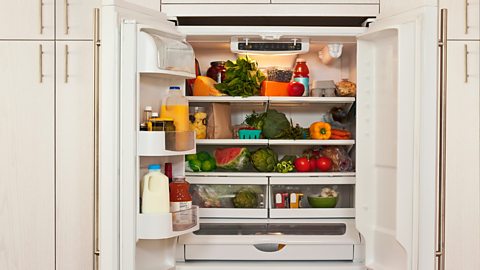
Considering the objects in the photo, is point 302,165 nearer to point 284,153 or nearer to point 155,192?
point 284,153

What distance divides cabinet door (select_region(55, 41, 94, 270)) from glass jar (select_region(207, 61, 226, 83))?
0.59m

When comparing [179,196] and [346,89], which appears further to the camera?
[346,89]

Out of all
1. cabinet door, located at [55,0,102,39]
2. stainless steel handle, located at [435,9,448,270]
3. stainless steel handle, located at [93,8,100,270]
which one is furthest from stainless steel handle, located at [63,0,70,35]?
stainless steel handle, located at [435,9,448,270]

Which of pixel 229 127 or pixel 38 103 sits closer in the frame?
pixel 38 103

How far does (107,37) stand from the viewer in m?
1.87

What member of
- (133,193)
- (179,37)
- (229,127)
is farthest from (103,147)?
(229,127)

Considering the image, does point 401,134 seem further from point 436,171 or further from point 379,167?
point 379,167

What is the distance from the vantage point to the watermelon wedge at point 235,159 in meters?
2.48

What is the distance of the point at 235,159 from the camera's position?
2.48 meters

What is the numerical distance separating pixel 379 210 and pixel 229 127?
730 millimetres

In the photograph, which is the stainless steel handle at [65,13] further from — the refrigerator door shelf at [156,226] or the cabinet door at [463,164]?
the cabinet door at [463,164]

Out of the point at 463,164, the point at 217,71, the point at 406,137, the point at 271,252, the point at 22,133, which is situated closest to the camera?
the point at 406,137

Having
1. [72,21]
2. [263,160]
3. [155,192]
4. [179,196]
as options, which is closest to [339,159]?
[263,160]

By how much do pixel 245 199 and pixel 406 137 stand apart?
764mm
